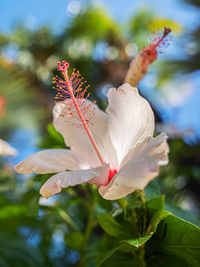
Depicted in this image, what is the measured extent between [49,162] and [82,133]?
0.26 feet

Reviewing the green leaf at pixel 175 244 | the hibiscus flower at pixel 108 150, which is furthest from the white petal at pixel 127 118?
the green leaf at pixel 175 244

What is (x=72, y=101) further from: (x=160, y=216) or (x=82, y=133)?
(x=160, y=216)

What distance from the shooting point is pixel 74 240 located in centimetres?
52

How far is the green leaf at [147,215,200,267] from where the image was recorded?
1.07 ft

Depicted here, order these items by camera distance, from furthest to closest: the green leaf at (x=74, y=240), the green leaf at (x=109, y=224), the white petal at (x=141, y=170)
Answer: the green leaf at (x=74, y=240), the green leaf at (x=109, y=224), the white petal at (x=141, y=170)

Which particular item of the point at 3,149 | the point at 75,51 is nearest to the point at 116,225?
the point at 3,149

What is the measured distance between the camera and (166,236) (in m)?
0.35

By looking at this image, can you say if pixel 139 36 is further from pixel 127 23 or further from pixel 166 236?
pixel 166 236

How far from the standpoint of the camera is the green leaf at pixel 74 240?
20.2 inches

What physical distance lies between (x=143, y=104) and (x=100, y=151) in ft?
0.30

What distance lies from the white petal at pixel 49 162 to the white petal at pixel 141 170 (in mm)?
68

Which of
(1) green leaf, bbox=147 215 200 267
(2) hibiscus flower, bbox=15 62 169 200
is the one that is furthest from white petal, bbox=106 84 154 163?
(1) green leaf, bbox=147 215 200 267

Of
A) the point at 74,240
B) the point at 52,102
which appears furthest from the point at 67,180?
the point at 52,102

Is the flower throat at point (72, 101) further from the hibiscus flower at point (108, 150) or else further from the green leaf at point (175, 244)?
the green leaf at point (175, 244)
